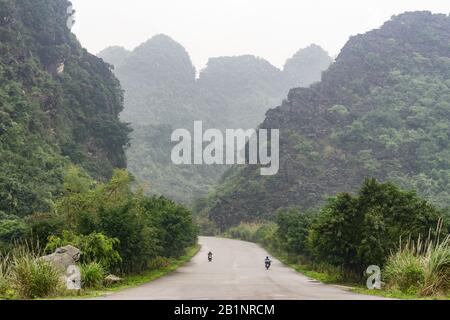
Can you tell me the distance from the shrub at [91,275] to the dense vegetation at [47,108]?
2098 cm

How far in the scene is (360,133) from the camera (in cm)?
9219

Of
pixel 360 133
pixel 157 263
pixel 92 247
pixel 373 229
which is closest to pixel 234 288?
pixel 92 247

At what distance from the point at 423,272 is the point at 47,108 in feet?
171

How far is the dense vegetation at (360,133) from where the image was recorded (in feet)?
274

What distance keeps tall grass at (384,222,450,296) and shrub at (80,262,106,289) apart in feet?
36.0

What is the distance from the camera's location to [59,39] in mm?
74000

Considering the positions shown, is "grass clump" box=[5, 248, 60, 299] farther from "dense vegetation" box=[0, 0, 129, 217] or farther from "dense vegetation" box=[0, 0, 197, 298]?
"dense vegetation" box=[0, 0, 129, 217]

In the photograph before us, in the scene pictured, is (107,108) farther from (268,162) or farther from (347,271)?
(347,271)

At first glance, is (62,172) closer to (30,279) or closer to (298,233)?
(298,233)

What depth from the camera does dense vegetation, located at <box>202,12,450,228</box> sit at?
83375mm

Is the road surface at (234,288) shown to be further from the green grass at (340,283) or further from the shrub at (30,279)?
the shrub at (30,279)

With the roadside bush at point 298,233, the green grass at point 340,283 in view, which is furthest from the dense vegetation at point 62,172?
the green grass at point 340,283

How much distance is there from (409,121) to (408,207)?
70059 mm

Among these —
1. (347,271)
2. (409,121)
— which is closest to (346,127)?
(409,121)
